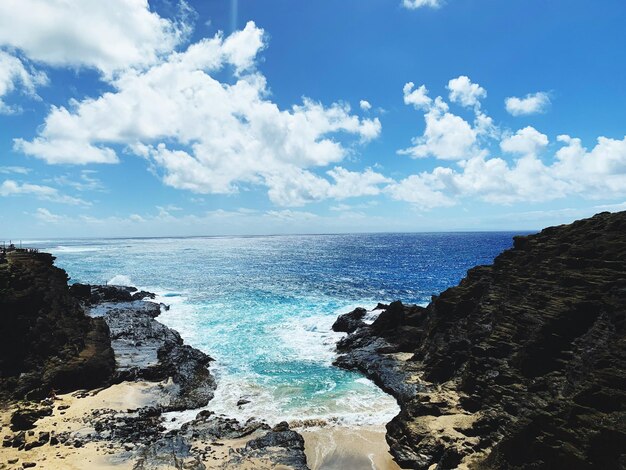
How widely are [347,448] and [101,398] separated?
1875cm

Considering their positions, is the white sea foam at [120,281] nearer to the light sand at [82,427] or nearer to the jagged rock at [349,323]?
the jagged rock at [349,323]

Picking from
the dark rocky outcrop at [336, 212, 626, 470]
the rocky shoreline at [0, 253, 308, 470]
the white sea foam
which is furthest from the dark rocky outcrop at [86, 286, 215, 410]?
the white sea foam

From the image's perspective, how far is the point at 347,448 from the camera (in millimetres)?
23672

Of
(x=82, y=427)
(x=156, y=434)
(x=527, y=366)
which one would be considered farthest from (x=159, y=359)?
(x=527, y=366)

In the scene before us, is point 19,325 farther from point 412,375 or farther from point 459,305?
point 459,305

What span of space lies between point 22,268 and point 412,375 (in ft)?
120

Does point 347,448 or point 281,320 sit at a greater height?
point 281,320

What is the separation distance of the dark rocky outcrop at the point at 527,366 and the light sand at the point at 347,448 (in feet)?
2.84

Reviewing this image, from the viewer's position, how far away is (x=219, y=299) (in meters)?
71.0

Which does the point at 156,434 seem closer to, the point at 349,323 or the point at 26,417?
the point at 26,417

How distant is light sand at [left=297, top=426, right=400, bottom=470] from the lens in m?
22.1

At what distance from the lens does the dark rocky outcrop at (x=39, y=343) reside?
1146 inches

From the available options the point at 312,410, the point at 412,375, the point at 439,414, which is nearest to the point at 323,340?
the point at 412,375

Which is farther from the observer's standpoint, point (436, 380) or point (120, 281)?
point (120, 281)
